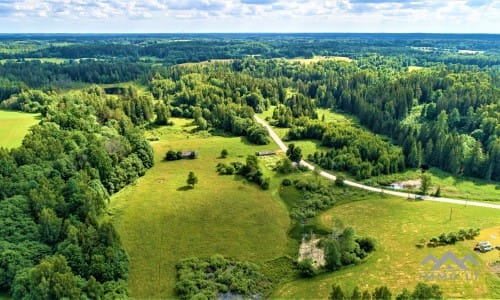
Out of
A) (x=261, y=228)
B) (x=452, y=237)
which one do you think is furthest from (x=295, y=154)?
(x=452, y=237)

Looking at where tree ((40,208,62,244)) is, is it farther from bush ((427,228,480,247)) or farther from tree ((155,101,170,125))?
tree ((155,101,170,125))

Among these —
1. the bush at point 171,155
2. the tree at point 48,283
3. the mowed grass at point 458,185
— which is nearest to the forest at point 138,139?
the tree at point 48,283

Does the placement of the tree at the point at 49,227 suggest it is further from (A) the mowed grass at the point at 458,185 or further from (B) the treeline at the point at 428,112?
(B) the treeline at the point at 428,112

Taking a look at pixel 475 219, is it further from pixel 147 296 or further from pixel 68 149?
pixel 68 149

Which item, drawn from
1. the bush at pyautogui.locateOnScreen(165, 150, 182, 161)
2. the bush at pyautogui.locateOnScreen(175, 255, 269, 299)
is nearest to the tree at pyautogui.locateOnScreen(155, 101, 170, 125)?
the bush at pyautogui.locateOnScreen(165, 150, 182, 161)

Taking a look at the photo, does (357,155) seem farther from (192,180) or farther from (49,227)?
(49,227)

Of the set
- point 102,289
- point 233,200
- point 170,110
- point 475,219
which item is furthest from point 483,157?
point 170,110
